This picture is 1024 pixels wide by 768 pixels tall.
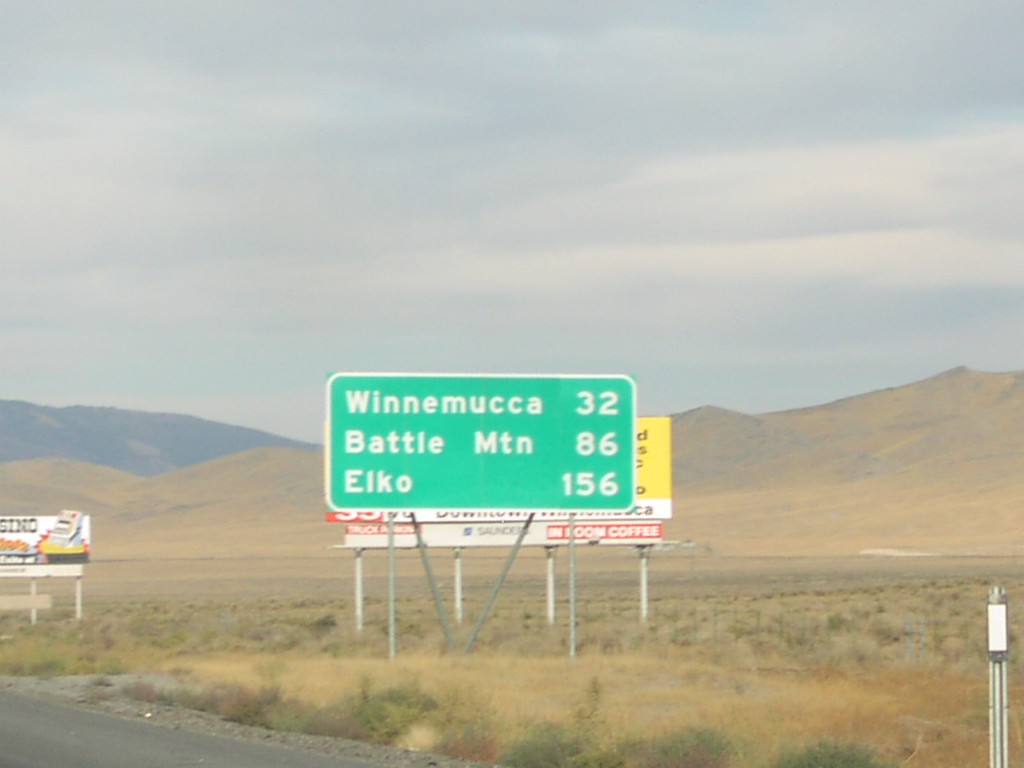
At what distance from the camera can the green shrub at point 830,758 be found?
13.3m

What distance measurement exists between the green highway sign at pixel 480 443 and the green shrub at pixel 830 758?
467 inches

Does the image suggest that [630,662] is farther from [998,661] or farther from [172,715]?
[998,661]

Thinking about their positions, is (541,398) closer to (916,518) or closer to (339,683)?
(339,683)

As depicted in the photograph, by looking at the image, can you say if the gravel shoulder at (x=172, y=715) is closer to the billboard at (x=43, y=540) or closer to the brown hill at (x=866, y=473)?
the billboard at (x=43, y=540)

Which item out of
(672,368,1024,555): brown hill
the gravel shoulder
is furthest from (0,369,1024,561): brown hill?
the gravel shoulder

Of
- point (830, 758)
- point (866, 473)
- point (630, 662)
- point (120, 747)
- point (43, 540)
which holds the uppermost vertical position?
point (866, 473)

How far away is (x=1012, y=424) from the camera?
5807 inches

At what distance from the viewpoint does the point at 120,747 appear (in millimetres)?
15312

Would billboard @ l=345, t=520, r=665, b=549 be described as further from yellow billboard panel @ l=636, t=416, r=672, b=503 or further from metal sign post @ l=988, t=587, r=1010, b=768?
metal sign post @ l=988, t=587, r=1010, b=768

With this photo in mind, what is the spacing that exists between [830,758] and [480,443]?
12746 millimetres

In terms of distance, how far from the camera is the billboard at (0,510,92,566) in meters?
48.9

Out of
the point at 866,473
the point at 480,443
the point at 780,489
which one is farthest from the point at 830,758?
the point at 866,473

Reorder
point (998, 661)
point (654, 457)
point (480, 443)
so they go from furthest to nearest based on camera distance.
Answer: point (654, 457)
point (480, 443)
point (998, 661)

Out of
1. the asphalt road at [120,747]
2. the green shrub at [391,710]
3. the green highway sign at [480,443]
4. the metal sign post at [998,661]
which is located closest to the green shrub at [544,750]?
the asphalt road at [120,747]
